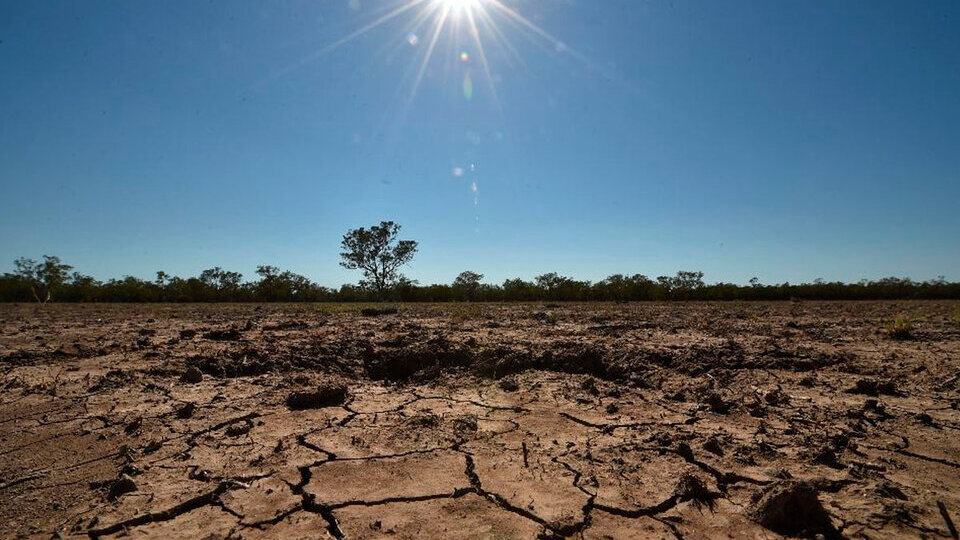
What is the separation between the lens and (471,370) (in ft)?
14.6

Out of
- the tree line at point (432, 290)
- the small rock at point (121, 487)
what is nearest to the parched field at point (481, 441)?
the small rock at point (121, 487)

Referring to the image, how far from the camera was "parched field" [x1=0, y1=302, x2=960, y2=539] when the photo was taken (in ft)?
6.03

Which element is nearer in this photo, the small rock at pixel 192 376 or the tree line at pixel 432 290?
the small rock at pixel 192 376

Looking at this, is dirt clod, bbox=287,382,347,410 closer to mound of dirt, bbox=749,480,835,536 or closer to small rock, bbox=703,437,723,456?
small rock, bbox=703,437,723,456

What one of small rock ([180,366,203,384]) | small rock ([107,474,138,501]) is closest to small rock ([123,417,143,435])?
small rock ([107,474,138,501])

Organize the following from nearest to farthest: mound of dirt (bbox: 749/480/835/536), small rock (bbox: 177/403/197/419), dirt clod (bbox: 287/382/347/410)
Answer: mound of dirt (bbox: 749/480/835/536) < small rock (bbox: 177/403/197/419) < dirt clod (bbox: 287/382/347/410)

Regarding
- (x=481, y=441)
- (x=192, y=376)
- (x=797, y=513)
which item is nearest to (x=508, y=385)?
(x=481, y=441)

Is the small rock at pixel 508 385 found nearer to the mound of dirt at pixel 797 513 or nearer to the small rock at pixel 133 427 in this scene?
the mound of dirt at pixel 797 513

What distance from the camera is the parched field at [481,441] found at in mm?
1839

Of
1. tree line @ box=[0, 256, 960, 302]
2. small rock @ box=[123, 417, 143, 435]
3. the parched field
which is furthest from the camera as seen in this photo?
tree line @ box=[0, 256, 960, 302]

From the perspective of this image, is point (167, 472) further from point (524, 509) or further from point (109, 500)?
point (524, 509)

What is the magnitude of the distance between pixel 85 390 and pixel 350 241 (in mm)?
39040

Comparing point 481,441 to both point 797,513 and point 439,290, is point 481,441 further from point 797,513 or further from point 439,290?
point 439,290

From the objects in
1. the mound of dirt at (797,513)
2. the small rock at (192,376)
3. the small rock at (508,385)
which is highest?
the small rock at (192,376)
